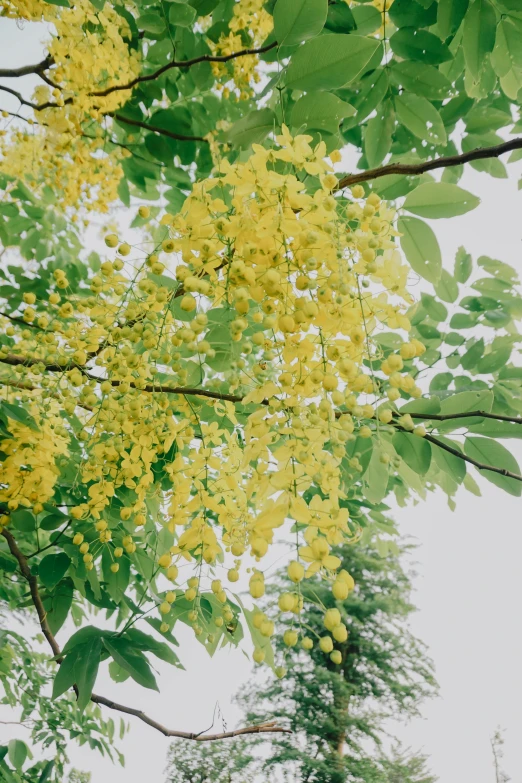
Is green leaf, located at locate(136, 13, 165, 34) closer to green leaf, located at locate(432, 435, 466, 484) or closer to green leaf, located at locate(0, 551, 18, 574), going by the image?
green leaf, located at locate(432, 435, 466, 484)

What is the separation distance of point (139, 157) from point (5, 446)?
1312mm

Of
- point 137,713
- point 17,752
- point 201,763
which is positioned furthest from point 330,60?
point 201,763

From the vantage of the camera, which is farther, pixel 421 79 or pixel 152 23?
pixel 152 23

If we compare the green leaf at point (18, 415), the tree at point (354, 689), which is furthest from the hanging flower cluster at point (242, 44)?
the tree at point (354, 689)

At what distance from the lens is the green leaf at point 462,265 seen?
1843mm

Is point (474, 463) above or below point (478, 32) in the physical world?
below

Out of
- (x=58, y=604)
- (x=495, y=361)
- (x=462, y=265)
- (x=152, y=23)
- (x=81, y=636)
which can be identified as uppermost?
(x=152, y=23)

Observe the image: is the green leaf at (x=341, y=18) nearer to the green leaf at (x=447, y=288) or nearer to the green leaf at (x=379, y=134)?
the green leaf at (x=379, y=134)

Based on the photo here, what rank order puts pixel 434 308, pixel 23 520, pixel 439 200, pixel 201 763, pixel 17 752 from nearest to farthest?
pixel 439 200 < pixel 23 520 < pixel 434 308 < pixel 17 752 < pixel 201 763

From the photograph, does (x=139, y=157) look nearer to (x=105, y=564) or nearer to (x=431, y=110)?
(x=431, y=110)

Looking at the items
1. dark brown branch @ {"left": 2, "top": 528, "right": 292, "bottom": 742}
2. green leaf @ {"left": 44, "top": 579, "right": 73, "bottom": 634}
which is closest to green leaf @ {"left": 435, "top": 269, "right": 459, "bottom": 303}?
dark brown branch @ {"left": 2, "top": 528, "right": 292, "bottom": 742}

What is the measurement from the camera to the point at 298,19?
81 centimetres

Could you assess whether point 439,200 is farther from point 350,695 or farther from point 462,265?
point 350,695

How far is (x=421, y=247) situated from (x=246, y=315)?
0.31m
